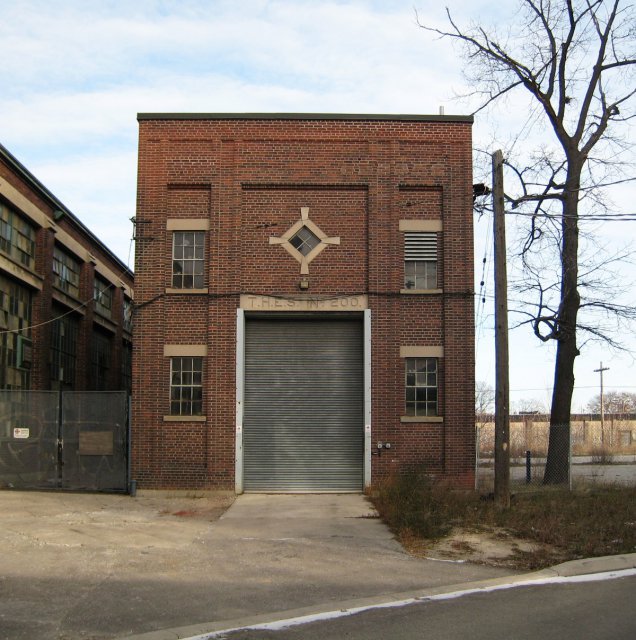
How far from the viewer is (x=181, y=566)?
10.5 m

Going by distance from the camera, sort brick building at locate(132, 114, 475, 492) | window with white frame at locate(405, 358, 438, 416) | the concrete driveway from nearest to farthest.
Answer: the concrete driveway → brick building at locate(132, 114, 475, 492) → window with white frame at locate(405, 358, 438, 416)

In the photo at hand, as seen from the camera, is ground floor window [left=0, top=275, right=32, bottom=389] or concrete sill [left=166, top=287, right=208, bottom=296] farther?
ground floor window [left=0, top=275, right=32, bottom=389]

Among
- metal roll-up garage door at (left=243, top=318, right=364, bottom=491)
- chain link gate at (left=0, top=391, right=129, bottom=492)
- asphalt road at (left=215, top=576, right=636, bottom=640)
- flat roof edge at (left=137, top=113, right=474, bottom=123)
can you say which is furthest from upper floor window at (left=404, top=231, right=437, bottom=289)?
asphalt road at (left=215, top=576, right=636, bottom=640)

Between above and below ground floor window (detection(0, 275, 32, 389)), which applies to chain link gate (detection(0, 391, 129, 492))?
below

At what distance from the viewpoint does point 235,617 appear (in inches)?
317

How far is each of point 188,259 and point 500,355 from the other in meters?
8.08

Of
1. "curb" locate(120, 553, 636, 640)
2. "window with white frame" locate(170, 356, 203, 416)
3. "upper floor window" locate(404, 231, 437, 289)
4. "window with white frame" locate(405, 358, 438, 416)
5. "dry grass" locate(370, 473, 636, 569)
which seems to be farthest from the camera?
"upper floor window" locate(404, 231, 437, 289)

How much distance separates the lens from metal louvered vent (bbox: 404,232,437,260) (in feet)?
63.4

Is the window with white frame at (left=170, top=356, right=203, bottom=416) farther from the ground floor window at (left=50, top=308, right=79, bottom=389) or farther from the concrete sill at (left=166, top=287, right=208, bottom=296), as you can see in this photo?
the ground floor window at (left=50, top=308, right=79, bottom=389)

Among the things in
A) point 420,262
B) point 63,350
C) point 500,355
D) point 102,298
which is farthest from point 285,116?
point 102,298

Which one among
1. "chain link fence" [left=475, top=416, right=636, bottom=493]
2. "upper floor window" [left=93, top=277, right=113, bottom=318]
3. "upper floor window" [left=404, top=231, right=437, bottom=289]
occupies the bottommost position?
"chain link fence" [left=475, top=416, right=636, bottom=493]

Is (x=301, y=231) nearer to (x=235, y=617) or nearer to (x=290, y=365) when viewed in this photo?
(x=290, y=365)

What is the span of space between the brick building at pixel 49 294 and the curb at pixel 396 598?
57.4ft

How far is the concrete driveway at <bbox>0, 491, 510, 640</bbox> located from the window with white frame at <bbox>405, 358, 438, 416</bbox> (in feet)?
11.6
